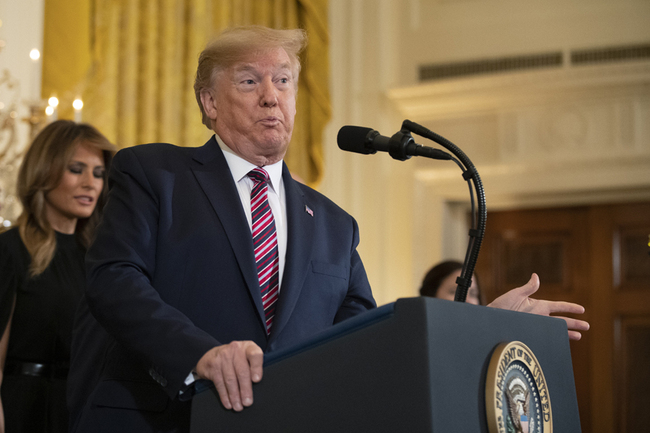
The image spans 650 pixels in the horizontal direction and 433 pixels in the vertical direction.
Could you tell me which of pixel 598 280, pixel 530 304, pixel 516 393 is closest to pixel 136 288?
pixel 516 393

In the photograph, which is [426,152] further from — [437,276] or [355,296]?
[437,276]

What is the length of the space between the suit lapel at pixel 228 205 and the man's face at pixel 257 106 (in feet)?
0.19

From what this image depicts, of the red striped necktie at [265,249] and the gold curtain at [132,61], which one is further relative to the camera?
the gold curtain at [132,61]

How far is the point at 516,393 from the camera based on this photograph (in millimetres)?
1101

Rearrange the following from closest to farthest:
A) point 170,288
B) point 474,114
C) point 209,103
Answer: point 170,288, point 209,103, point 474,114

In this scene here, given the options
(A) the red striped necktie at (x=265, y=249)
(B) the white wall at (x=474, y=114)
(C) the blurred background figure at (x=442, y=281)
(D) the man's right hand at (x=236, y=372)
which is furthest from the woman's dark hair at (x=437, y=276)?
(D) the man's right hand at (x=236, y=372)

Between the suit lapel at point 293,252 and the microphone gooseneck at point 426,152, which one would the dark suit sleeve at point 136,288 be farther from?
the microphone gooseneck at point 426,152

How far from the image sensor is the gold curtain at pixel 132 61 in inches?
151

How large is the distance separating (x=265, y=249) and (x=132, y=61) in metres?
3.07

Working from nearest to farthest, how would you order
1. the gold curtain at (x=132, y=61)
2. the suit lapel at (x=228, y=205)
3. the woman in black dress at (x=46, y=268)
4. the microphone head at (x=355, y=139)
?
1. the suit lapel at (x=228, y=205)
2. the microphone head at (x=355, y=139)
3. the woman in black dress at (x=46, y=268)
4. the gold curtain at (x=132, y=61)

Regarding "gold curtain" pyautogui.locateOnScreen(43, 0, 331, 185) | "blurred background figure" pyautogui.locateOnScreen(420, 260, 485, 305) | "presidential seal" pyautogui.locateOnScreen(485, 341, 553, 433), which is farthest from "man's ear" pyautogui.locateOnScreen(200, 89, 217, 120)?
"gold curtain" pyautogui.locateOnScreen(43, 0, 331, 185)

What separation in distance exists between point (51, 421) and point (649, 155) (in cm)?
394

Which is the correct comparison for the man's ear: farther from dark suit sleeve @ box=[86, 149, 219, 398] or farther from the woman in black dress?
the woman in black dress

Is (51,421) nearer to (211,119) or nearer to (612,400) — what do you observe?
(211,119)
